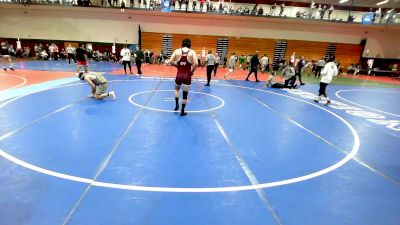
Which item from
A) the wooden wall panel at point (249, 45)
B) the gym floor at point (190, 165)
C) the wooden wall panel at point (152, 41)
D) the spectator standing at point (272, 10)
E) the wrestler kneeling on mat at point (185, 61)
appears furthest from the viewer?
the wooden wall panel at point (249, 45)

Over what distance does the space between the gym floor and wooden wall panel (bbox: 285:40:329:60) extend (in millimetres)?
21357

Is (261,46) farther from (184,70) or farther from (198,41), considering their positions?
(184,70)

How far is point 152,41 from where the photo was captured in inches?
1052

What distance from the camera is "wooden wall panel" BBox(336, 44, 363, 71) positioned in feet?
92.6

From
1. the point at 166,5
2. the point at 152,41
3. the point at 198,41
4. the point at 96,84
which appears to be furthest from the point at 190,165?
the point at 152,41

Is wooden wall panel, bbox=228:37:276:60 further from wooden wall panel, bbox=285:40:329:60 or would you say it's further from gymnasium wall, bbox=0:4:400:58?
wooden wall panel, bbox=285:40:329:60

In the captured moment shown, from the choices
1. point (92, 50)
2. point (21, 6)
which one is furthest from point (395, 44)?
point (21, 6)

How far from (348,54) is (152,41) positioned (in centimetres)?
2175

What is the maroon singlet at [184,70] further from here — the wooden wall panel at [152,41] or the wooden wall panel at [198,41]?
the wooden wall panel at [152,41]

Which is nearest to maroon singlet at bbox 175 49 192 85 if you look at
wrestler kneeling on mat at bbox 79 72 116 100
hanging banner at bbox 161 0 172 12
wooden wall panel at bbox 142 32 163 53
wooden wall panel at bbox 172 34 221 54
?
wrestler kneeling on mat at bbox 79 72 116 100

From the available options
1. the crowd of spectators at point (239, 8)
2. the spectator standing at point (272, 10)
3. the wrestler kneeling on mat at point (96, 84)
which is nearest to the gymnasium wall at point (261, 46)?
the spectator standing at point (272, 10)

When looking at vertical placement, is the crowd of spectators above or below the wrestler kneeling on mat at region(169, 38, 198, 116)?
above

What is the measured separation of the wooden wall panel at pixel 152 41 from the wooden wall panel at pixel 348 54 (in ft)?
64.1

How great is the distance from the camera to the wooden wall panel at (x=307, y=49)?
27.8m
